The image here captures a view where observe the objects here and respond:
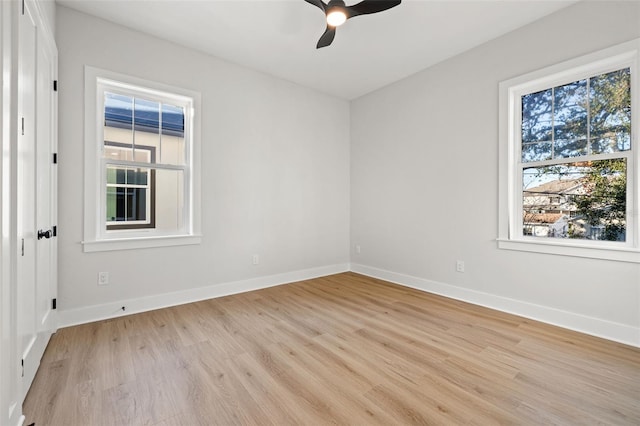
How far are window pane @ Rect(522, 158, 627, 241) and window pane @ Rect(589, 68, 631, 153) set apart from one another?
0.52ft

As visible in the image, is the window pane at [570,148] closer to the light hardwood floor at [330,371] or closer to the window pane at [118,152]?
the light hardwood floor at [330,371]

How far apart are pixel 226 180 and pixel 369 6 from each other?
2.40 metres

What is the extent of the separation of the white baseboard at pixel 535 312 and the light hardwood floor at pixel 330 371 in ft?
0.40

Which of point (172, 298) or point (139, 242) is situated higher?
point (139, 242)

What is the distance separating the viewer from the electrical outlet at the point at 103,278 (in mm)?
2854

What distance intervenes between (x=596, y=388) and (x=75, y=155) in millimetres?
4410

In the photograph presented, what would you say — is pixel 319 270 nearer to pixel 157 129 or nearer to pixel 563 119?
pixel 157 129

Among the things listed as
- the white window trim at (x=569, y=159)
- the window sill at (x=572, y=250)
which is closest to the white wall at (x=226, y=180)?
the white window trim at (x=569, y=159)

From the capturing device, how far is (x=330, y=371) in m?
1.99

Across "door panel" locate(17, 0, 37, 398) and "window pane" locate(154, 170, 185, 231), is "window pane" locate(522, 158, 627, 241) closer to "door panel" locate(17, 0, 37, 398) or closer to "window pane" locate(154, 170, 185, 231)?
"window pane" locate(154, 170, 185, 231)

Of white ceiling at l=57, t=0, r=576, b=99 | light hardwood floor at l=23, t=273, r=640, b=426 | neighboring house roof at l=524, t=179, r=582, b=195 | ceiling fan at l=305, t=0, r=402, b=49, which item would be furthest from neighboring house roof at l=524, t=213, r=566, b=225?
ceiling fan at l=305, t=0, r=402, b=49

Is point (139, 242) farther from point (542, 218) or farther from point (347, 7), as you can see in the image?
point (542, 218)

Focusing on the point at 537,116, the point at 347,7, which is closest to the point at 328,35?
the point at 347,7

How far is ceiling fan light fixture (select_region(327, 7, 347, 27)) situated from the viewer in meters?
2.28
